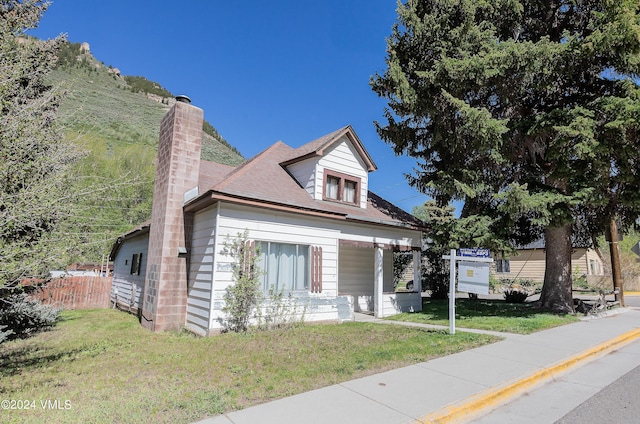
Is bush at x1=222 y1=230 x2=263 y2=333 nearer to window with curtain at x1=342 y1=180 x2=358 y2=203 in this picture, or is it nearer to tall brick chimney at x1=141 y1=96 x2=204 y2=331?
tall brick chimney at x1=141 y1=96 x2=204 y2=331

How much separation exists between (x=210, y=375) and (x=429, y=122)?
13.4m

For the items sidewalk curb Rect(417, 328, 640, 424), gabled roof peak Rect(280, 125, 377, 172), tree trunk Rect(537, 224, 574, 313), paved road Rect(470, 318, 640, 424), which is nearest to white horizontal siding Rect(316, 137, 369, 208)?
gabled roof peak Rect(280, 125, 377, 172)

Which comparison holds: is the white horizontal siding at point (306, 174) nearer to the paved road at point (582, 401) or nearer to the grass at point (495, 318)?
the grass at point (495, 318)

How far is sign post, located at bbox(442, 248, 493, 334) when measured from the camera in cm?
876

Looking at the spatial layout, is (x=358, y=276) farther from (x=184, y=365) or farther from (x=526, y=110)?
(x=526, y=110)

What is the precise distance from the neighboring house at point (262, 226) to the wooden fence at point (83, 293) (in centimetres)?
319

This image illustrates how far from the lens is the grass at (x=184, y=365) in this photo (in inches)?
164

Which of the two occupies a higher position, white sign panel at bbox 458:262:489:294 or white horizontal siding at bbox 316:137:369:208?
white horizontal siding at bbox 316:137:369:208

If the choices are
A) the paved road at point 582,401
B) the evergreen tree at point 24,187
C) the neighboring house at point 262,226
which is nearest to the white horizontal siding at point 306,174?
the neighboring house at point 262,226

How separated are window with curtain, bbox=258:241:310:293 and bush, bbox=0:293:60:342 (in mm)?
5882

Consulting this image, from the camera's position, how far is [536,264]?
32219 millimetres

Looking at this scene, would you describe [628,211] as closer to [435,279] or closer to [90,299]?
[435,279]

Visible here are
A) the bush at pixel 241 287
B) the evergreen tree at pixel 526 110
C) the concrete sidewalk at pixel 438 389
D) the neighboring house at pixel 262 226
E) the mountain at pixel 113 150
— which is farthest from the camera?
the evergreen tree at pixel 526 110

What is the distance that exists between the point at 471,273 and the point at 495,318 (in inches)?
150
